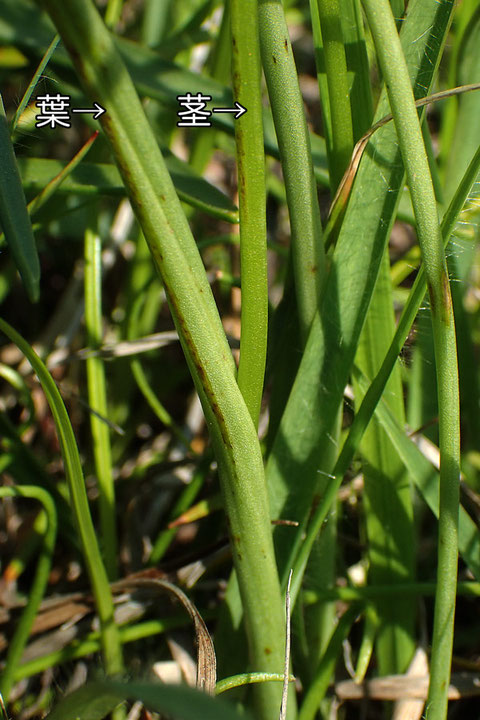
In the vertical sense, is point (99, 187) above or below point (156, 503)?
above

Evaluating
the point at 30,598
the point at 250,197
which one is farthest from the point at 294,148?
the point at 30,598

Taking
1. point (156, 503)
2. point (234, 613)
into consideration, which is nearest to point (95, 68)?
point (234, 613)

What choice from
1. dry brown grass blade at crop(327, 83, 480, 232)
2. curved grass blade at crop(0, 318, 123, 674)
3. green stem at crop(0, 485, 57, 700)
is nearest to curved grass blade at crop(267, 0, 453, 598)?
dry brown grass blade at crop(327, 83, 480, 232)

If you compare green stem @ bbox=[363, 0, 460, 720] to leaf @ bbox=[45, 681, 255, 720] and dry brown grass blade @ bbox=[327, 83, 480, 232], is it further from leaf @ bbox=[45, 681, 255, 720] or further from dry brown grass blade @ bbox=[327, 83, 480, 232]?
leaf @ bbox=[45, 681, 255, 720]

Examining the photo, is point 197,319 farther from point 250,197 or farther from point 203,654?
point 203,654

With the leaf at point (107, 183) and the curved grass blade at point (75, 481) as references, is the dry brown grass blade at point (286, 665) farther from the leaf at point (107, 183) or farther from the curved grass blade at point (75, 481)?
the leaf at point (107, 183)

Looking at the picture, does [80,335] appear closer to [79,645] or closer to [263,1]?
[79,645]

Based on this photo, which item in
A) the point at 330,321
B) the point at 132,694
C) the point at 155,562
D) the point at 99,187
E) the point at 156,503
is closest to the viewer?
the point at 132,694
